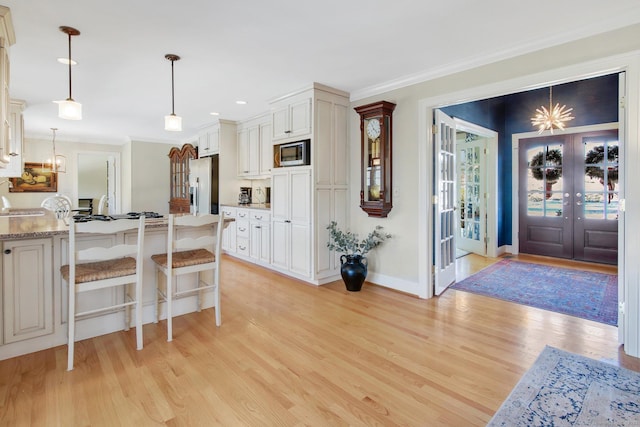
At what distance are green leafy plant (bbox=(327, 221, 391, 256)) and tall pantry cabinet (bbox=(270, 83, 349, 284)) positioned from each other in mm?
152

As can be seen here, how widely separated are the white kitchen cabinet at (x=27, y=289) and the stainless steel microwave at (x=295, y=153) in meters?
2.63

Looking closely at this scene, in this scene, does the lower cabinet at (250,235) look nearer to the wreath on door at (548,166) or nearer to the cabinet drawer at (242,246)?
the cabinet drawer at (242,246)

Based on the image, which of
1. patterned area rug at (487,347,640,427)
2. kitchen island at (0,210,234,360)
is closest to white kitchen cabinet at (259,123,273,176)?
kitchen island at (0,210,234,360)

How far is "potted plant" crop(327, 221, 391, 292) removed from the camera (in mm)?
3895

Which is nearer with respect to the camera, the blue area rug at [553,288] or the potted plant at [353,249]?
the blue area rug at [553,288]

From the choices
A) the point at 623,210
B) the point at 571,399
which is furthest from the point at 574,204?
the point at 571,399

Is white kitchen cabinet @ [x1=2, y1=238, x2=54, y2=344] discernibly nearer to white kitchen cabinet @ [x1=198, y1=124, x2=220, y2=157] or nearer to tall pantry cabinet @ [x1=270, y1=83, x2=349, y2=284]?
tall pantry cabinet @ [x1=270, y1=83, x2=349, y2=284]

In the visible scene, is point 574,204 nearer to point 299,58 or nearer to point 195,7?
point 299,58

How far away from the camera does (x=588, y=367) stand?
7.38ft

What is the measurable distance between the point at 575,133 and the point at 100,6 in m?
6.38

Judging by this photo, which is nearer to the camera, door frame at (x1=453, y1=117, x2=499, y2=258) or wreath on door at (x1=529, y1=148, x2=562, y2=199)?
wreath on door at (x1=529, y1=148, x2=562, y2=199)

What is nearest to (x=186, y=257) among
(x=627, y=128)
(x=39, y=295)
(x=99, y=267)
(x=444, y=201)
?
(x=99, y=267)

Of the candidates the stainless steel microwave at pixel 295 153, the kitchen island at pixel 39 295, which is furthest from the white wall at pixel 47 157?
the kitchen island at pixel 39 295

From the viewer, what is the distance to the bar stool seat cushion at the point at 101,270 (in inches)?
89.8
